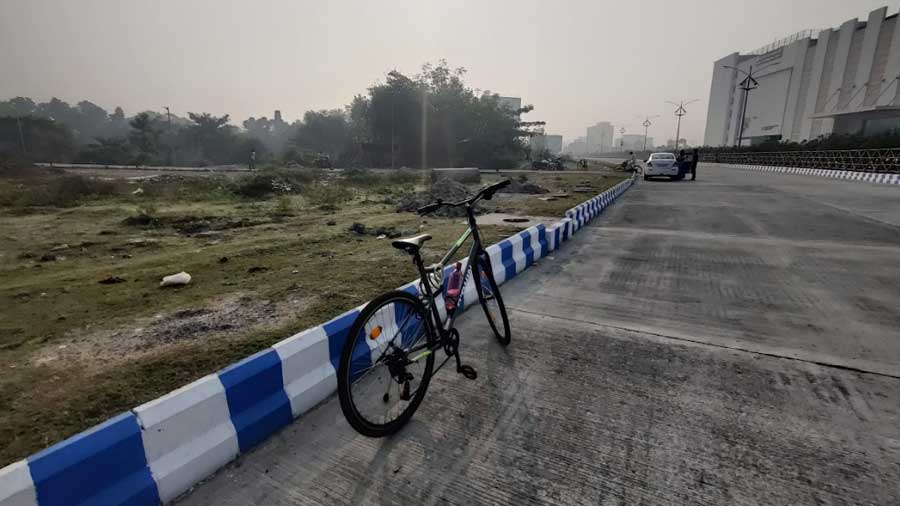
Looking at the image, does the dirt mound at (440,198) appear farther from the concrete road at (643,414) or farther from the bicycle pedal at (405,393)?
the bicycle pedal at (405,393)

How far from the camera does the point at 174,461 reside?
7.01 feet

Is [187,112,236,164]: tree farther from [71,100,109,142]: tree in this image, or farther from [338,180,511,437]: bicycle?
[338,180,511,437]: bicycle

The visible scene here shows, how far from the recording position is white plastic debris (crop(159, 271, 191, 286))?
5586mm

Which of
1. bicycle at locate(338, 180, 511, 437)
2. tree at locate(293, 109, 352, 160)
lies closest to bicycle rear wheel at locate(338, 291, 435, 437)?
bicycle at locate(338, 180, 511, 437)

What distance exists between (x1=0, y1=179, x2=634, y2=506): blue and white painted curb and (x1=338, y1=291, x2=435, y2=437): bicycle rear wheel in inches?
18.8

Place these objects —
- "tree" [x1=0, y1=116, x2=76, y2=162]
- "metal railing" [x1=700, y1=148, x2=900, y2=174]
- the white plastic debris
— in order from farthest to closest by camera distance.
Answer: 1. "tree" [x1=0, y1=116, x2=76, y2=162]
2. "metal railing" [x1=700, y1=148, x2=900, y2=174]
3. the white plastic debris

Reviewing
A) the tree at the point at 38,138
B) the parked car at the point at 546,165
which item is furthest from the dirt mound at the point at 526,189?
the tree at the point at 38,138

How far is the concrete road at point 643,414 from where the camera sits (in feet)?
7.17

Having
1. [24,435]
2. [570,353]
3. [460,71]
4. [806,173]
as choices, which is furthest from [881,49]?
[24,435]

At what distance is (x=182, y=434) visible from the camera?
7.17 feet

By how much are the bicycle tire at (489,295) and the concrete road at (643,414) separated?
18 cm

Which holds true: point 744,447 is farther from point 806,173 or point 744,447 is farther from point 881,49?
point 881,49

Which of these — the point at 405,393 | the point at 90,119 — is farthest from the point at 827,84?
the point at 90,119

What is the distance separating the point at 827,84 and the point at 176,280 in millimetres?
79250
